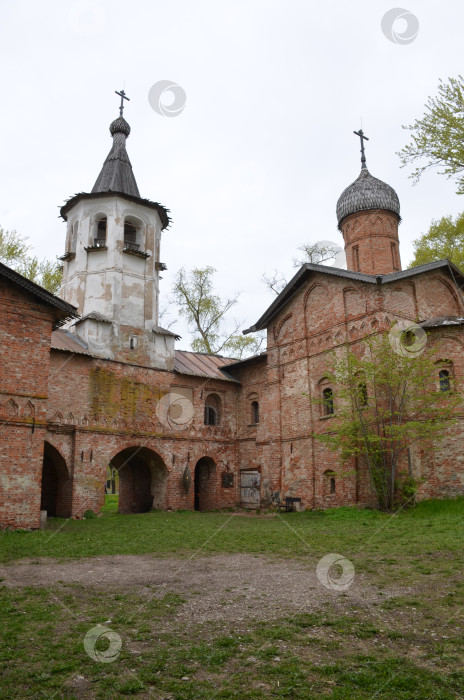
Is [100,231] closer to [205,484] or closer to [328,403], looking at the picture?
[205,484]

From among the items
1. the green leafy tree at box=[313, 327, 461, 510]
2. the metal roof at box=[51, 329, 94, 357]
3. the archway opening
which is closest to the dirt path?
the green leafy tree at box=[313, 327, 461, 510]

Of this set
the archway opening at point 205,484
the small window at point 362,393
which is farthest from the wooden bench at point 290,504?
the small window at point 362,393

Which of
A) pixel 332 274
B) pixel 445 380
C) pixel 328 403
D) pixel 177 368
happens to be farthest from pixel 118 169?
pixel 445 380

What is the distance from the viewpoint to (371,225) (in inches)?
905

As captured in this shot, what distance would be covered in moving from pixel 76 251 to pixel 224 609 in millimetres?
19276

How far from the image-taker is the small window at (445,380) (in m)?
17.3

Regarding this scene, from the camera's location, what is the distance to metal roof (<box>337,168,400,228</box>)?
23109mm

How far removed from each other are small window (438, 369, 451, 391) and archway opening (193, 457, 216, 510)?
10.7m

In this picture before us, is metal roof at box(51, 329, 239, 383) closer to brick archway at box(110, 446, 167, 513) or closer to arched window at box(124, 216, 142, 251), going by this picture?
brick archway at box(110, 446, 167, 513)

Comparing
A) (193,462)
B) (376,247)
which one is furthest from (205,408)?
(376,247)

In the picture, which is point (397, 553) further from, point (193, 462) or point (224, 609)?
point (193, 462)

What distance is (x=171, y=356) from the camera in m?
23.2

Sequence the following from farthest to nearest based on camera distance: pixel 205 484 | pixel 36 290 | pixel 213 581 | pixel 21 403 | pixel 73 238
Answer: pixel 205 484, pixel 73 238, pixel 36 290, pixel 21 403, pixel 213 581

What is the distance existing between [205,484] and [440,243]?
54.8ft
